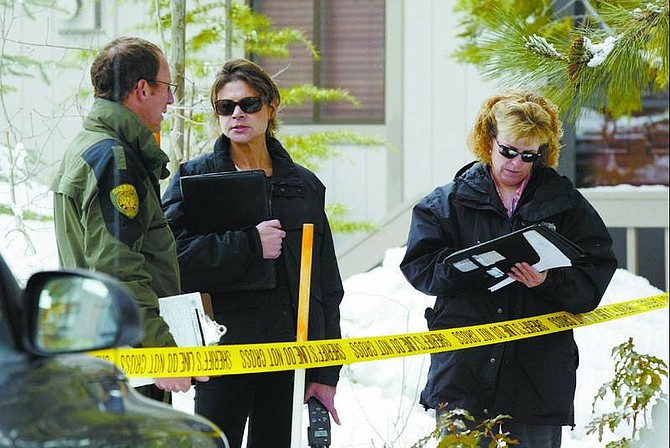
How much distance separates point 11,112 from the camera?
3.33 metres

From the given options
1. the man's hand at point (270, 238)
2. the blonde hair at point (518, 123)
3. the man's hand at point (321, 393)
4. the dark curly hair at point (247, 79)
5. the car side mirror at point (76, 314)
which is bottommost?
the man's hand at point (321, 393)

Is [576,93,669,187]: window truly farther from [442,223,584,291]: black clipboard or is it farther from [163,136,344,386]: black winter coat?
[163,136,344,386]: black winter coat

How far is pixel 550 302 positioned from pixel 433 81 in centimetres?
130

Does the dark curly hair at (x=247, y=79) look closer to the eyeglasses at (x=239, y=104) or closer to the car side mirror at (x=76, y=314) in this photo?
the eyeglasses at (x=239, y=104)

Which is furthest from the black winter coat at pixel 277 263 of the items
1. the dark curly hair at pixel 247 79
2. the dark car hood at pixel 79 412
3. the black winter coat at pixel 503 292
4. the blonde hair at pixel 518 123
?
the dark car hood at pixel 79 412

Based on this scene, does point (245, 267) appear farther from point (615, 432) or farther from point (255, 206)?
point (615, 432)

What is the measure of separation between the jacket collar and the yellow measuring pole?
1.86 ft

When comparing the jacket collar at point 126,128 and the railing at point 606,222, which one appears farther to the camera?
the railing at point 606,222

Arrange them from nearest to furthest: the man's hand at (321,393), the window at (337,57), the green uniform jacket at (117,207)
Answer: the green uniform jacket at (117,207)
the man's hand at (321,393)
the window at (337,57)

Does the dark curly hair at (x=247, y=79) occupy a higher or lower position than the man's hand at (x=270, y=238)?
higher

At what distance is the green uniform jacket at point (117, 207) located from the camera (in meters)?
2.93

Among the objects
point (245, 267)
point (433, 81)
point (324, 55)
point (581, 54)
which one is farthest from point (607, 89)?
point (245, 267)

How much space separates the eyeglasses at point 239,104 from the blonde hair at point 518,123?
2.23 ft

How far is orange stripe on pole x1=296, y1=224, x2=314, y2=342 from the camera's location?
339 cm
